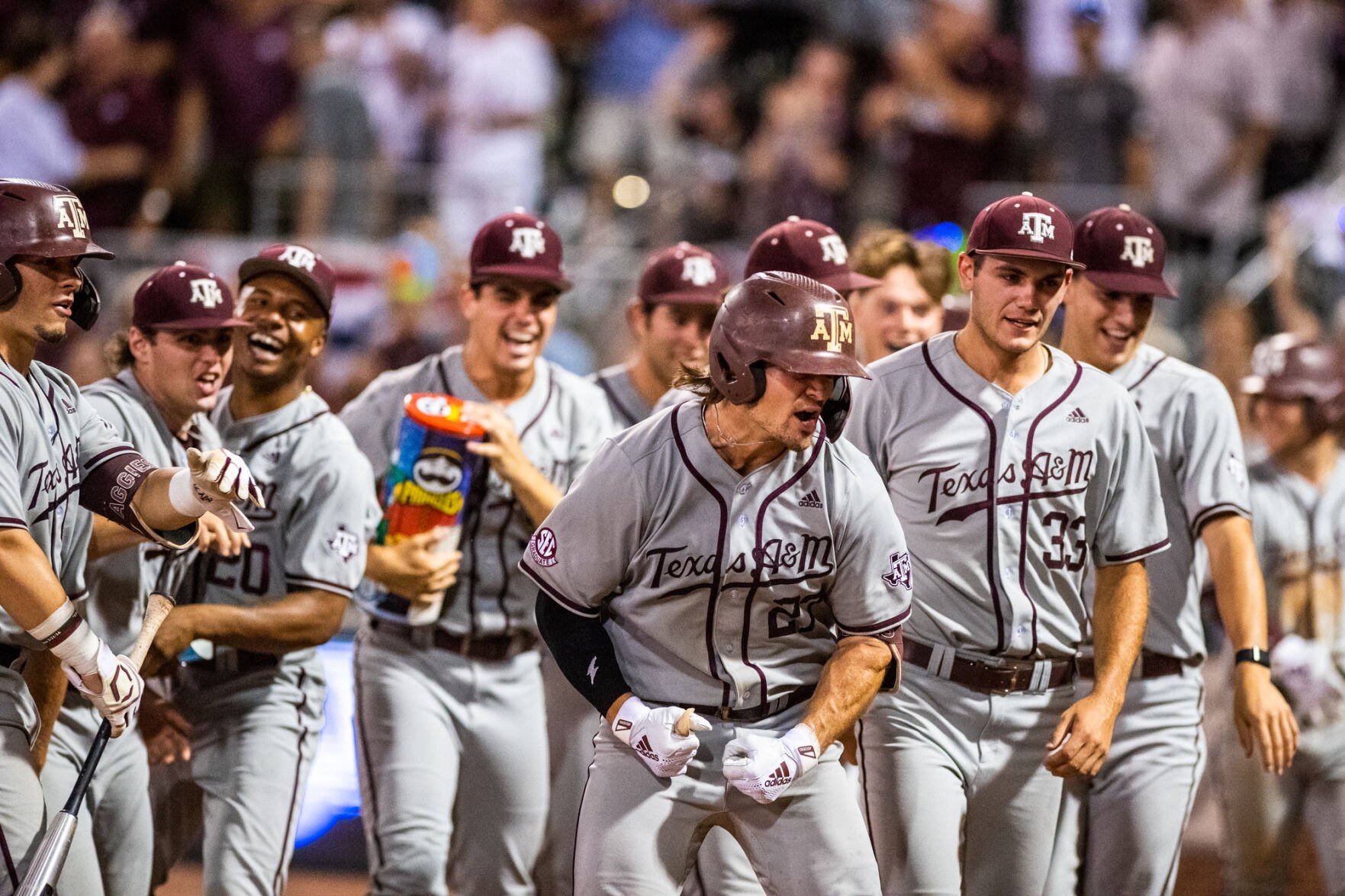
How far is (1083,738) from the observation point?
14.9 feet

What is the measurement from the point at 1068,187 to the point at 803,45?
9.28ft

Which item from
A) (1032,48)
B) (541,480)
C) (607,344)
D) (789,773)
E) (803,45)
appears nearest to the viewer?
(789,773)

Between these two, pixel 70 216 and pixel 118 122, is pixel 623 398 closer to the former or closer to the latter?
pixel 70 216

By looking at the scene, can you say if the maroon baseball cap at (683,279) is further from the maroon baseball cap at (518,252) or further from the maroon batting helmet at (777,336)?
the maroon batting helmet at (777,336)

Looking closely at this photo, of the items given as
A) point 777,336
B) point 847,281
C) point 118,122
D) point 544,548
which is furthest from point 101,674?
point 118,122

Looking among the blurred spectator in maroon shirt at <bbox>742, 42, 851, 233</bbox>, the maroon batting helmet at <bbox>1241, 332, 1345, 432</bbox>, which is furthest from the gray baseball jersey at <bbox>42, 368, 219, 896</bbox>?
the blurred spectator in maroon shirt at <bbox>742, 42, 851, 233</bbox>

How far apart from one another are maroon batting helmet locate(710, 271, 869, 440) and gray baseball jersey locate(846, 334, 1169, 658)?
735mm

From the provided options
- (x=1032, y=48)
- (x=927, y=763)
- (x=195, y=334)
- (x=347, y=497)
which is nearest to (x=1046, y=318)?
(x=927, y=763)

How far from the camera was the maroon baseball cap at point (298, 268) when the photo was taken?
17.8 ft

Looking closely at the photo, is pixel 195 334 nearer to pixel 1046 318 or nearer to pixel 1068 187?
pixel 1046 318

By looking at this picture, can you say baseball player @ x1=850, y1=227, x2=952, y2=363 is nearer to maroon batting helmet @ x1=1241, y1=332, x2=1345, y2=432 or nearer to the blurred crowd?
maroon batting helmet @ x1=1241, y1=332, x2=1345, y2=432

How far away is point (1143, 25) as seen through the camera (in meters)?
11.7

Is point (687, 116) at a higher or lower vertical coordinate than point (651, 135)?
higher

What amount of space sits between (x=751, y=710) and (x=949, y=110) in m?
7.21
